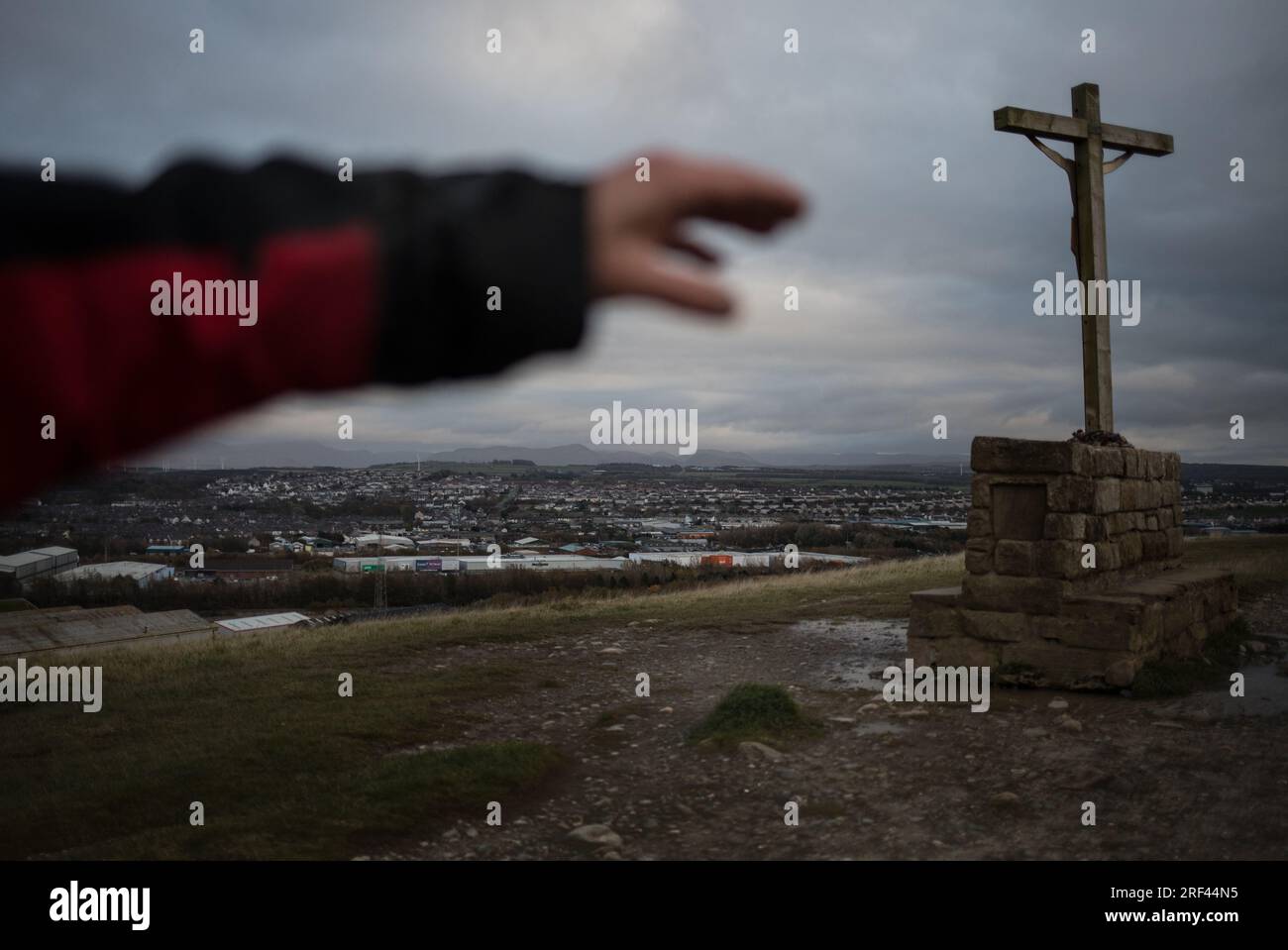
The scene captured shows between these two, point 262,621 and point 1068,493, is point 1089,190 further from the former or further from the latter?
point 262,621

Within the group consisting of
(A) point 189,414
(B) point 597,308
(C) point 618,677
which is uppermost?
(B) point 597,308

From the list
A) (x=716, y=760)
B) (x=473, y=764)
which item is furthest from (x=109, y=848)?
(x=716, y=760)

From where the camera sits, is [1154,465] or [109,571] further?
[109,571]

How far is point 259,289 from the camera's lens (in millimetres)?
890

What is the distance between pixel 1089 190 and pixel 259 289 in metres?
10.9

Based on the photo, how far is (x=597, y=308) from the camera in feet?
3.12

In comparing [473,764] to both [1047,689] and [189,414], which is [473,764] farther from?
[189,414]

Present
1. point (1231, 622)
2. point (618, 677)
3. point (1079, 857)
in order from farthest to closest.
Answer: point (1231, 622) < point (618, 677) < point (1079, 857)

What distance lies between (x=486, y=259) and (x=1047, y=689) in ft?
28.6

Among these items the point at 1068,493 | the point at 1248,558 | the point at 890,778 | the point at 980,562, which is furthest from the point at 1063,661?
the point at 1248,558

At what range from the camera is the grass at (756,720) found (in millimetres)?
7356

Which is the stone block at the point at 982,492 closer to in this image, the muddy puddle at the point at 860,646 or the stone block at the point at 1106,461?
the stone block at the point at 1106,461

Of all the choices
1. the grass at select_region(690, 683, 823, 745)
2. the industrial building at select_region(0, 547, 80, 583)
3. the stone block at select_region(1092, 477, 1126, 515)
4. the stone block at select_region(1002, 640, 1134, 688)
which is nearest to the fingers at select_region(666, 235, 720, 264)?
the grass at select_region(690, 683, 823, 745)

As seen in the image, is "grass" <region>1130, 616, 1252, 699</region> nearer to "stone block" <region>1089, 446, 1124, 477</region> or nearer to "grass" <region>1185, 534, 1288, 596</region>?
"grass" <region>1185, 534, 1288, 596</region>
